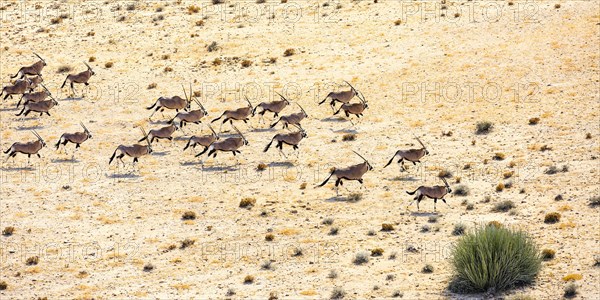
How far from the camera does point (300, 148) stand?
44875 mm

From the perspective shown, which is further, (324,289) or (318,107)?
(318,107)

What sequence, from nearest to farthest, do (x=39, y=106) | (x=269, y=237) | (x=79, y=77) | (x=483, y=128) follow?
(x=269, y=237) < (x=483, y=128) < (x=39, y=106) < (x=79, y=77)

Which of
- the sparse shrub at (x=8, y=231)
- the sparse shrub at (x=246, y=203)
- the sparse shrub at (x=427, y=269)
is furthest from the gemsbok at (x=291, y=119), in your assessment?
the sparse shrub at (x=427, y=269)

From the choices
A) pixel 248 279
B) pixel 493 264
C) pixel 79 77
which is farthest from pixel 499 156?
pixel 79 77

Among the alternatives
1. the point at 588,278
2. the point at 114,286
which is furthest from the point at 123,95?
the point at 588,278

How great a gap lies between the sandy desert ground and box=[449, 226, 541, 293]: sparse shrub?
430 mm

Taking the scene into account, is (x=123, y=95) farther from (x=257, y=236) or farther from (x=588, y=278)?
(x=588, y=278)

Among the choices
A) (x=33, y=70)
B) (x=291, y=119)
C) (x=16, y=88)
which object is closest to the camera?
(x=291, y=119)

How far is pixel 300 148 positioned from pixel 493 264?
14.6 m

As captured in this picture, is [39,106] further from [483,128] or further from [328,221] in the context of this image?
[483,128]

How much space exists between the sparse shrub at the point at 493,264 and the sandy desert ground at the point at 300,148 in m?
0.43

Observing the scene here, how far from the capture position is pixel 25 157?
148 ft

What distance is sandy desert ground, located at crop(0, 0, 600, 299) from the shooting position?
34.1m

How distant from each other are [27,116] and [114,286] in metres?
18.8
